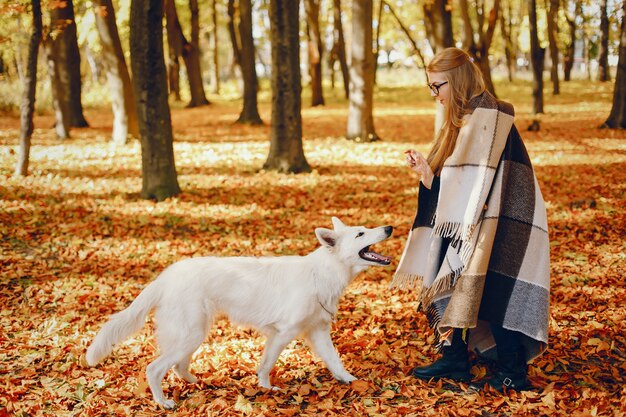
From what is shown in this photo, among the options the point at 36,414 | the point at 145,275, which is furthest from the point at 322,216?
the point at 36,414

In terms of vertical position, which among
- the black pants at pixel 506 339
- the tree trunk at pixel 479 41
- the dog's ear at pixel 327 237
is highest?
the tree trunk at pixel 479 41

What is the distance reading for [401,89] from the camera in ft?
130

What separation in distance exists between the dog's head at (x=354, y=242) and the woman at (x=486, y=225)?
0.44 meters

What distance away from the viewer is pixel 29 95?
12.0 meters

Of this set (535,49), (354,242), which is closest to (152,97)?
(354,242)

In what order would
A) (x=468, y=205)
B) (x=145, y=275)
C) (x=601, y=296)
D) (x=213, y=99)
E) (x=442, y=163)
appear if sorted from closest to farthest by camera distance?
(x=468, y=205), (x=442, y=163), (x=601, y=296), (x=145, y=275), (x=213, y=99)

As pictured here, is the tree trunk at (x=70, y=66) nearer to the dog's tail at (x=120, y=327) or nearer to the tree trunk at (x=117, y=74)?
the tree trunk at (x=117, y=74)

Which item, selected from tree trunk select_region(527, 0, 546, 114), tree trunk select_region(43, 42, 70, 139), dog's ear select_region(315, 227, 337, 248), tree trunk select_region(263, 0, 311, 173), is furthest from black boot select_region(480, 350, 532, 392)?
tree trunk select_region(527, 0, 546, 114)

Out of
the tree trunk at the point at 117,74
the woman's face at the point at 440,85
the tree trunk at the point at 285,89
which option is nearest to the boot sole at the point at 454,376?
the woman's face at the point at 440,85

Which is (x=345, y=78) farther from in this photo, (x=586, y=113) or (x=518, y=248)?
(x=518, y=248)

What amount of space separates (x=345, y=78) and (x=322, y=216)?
898 inches

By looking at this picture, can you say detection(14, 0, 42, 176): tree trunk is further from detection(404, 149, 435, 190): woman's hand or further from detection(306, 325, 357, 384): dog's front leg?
detection(404, 149, 435, 190): woman's hand

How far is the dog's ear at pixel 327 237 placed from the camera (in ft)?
14.1

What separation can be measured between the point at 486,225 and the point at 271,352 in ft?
6.15
